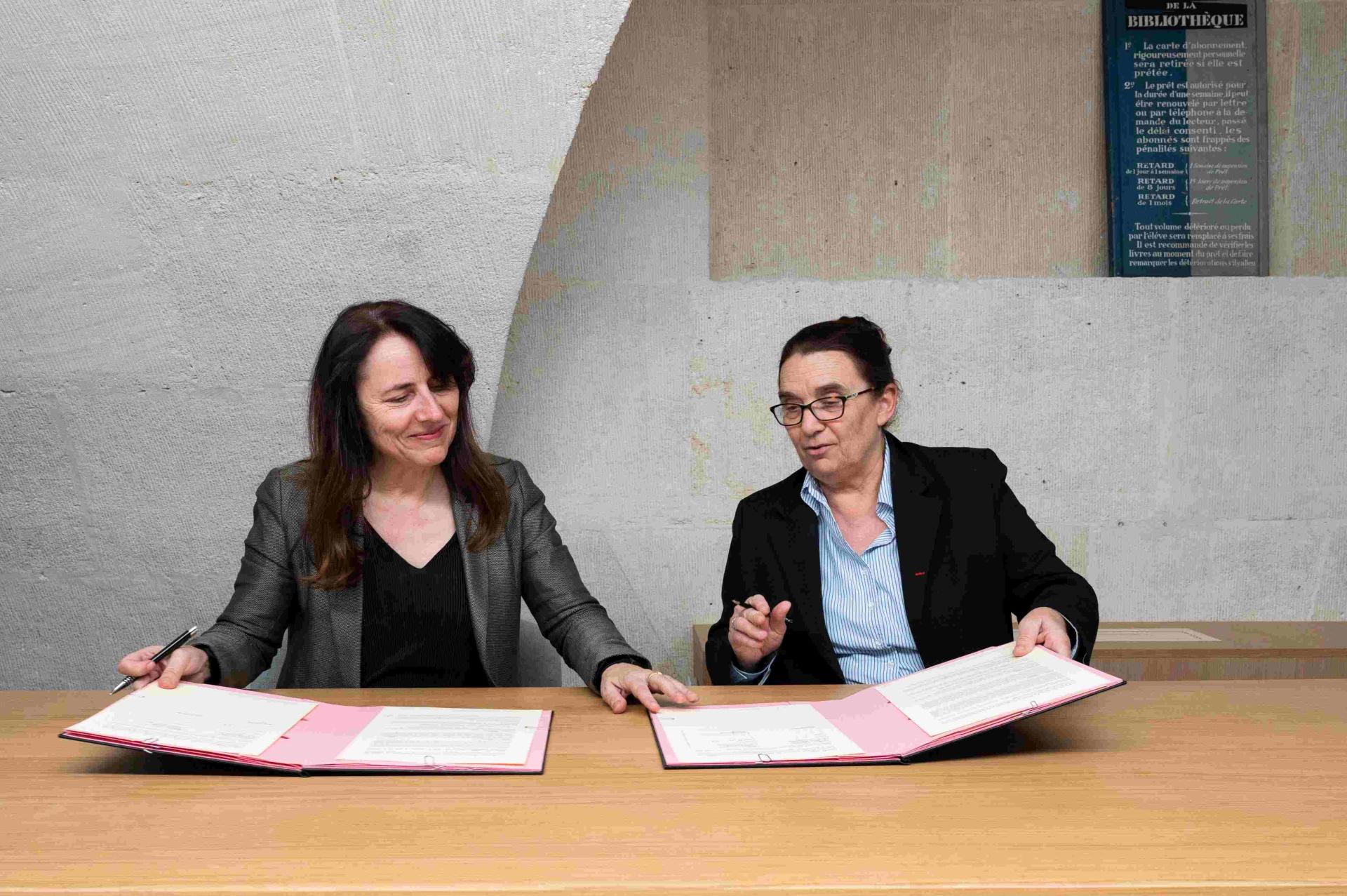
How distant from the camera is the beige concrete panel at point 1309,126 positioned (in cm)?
306

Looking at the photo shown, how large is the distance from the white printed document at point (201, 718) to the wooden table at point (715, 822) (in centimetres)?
4

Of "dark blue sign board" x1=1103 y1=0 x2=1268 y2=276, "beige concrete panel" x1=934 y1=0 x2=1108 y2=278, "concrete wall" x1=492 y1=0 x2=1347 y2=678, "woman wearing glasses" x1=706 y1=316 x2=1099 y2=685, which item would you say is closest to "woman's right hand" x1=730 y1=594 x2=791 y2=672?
"woman wearing glasses" x1=706 y1=316 x2=1099 y2=685

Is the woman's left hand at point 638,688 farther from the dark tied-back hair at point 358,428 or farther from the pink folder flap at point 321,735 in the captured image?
the dark tied-back hair at point 358,428

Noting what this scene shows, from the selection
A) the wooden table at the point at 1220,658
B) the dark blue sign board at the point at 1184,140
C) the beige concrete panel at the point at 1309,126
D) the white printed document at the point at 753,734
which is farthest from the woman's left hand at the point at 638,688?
the beige concrete panel at the point at 1309,126

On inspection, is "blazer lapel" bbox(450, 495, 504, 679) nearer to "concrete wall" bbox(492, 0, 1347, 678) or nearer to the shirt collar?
the shirt collar

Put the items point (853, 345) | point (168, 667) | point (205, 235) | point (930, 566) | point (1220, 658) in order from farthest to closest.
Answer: point (1220, 658) < point (205, 235) < point (853, 345) < point (930, 566) < point (168, 667)

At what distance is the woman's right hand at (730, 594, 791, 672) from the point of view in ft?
5.06

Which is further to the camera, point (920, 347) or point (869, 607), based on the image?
point (920, 347)

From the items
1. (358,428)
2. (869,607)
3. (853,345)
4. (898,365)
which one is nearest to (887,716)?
(869,607)

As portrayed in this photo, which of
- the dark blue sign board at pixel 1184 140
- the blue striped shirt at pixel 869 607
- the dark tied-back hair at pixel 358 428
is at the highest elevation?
the dark blue sign board at pixel 1184 140

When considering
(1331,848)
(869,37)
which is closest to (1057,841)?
(1331,848)

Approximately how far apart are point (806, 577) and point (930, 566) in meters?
0.23

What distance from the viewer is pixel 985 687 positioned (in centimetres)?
125

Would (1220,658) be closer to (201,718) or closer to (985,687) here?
(985,687)
